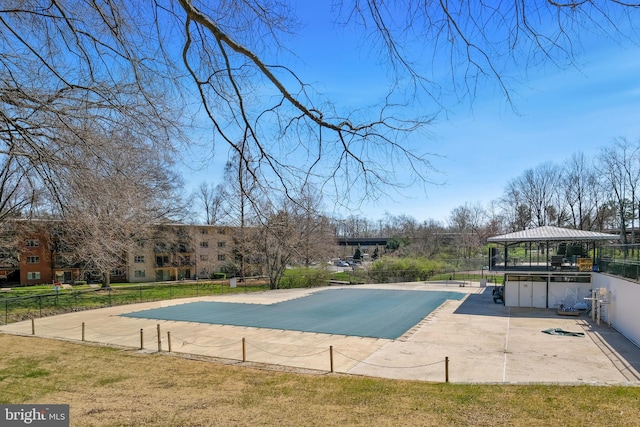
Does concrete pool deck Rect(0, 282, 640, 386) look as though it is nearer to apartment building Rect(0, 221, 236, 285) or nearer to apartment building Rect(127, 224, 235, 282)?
apartment building Rect(0, 221, 236, 285)

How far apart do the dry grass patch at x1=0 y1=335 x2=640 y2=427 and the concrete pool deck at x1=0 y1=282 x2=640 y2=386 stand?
4.46ft

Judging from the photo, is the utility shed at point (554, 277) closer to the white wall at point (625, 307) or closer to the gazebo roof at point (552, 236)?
the gazebo roof at point (552, 236)

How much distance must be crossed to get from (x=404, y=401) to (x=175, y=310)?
1854 cm

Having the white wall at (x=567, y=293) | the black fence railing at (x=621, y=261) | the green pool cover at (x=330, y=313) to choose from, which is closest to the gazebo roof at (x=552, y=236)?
the black fence railing at (x=621, y=261)

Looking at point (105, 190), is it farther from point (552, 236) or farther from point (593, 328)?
point (552, 236)

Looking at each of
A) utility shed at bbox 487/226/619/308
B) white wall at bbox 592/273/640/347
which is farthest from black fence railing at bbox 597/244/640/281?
utility shed at bbox 487/226/619/308

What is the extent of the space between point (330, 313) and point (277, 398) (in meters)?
13.7

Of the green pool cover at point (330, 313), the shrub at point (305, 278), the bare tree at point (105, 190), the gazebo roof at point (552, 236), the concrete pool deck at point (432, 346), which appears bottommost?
the shrub at point (305, 278)

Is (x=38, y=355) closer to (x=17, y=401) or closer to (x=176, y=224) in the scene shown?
(x=17, y=401)

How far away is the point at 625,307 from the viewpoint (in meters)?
16.3

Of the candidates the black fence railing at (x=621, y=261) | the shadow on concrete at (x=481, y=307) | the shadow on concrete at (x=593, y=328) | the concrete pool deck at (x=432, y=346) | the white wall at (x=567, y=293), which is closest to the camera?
the concrete pool deck at (x=432, y=346)

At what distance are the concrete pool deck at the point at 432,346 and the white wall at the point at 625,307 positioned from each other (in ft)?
1.37

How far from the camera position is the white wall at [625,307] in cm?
1509

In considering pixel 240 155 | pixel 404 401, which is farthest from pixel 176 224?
pixel 240 155
